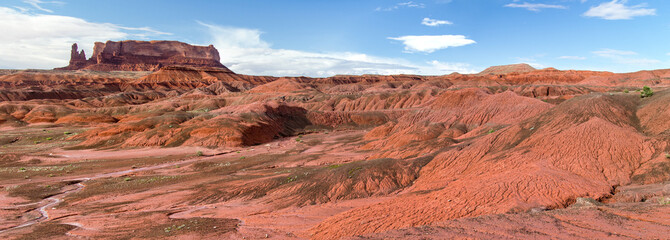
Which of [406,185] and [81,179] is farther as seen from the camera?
[81,179]

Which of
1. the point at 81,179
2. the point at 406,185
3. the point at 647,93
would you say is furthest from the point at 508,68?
the point at 81,179

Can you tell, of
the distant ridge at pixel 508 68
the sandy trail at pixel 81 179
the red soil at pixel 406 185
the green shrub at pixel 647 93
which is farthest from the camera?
the distant ridge at pixel 508 68

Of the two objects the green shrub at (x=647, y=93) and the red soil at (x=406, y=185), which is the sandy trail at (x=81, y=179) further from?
the green shrub at (x=647, y=93)

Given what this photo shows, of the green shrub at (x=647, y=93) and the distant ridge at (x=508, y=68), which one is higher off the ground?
the distant ridge at (x=508, y=68)

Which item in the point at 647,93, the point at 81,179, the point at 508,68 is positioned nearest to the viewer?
the point at 647,93

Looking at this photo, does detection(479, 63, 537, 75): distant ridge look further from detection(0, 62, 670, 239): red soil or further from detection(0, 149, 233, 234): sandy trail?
detection(0, 149, 233, 234): sandy trail

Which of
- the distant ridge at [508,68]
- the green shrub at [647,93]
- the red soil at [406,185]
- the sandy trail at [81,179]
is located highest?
the distant ridge at [508,68]

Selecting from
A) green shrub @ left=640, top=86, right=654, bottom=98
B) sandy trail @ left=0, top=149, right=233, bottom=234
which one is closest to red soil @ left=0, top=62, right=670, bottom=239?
sandy trail @ left=0, top=149, right=233, bottom=234

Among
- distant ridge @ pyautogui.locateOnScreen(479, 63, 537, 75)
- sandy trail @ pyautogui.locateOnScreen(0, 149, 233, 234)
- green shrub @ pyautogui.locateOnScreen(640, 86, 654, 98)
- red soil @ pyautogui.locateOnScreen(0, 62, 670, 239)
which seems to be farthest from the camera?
distant ridge @ pyautogui.locateOnScreen(479, 63, 537, 75)

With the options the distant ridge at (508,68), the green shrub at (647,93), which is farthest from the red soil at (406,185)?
the distant ridge at (508,68)

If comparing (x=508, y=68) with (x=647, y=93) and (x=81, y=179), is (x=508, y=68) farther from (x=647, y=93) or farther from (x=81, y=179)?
(x=81, y=179)

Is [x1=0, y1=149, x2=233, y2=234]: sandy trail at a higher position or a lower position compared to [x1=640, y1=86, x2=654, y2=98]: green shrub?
lower

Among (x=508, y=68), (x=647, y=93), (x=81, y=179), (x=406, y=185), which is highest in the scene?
(x=508, y=68)

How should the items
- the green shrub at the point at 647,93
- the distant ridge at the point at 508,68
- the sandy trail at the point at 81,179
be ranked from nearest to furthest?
the sandy trail at the point at 81,179 → the green shrub at the point at 647,93 → the distant ridge at the point at 508,68
